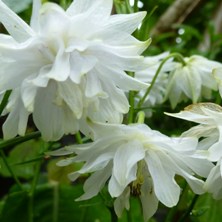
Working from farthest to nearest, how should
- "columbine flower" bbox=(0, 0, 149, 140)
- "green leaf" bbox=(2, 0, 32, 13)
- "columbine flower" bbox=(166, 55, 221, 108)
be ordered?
"columbine flower" bbox=(166, 55, 221, 108), "green leaf" bbox=(2, 0, 32, 13), "columbine flower" bbox=(0, 0, 149, 140)

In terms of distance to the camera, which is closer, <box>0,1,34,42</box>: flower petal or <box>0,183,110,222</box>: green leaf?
<box>0,1,34,42</box>: flower petal

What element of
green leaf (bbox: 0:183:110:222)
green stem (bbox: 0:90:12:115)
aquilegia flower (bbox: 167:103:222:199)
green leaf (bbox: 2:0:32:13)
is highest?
green leaf (bbox: 2:0:32:13)

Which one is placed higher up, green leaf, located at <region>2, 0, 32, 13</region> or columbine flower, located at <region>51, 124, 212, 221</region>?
green leaf, located at <region>2, 0, 32, 13</region>

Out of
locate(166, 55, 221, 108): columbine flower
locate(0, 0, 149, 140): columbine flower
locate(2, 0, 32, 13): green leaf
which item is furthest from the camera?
locate(166, 55, 221, 108): columbine flower

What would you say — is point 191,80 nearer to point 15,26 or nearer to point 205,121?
point 205,121

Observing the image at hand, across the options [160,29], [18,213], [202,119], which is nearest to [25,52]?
[202,119]

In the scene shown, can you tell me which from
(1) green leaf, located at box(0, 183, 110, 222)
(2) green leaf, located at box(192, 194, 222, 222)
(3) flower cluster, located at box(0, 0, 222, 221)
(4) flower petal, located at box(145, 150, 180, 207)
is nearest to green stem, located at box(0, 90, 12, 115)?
(3) flower cluster, located at box(0, 0, 222, 221)

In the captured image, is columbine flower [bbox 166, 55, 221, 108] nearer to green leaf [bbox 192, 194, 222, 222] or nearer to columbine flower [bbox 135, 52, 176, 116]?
columbine flower [bbox 135, 52, 176, 116]
